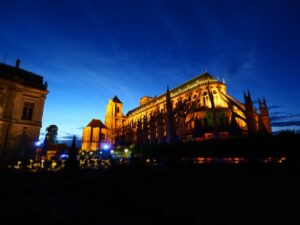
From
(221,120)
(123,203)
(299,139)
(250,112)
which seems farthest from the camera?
(221,120)

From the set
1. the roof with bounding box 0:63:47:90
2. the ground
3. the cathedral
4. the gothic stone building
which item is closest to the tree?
the cathedral

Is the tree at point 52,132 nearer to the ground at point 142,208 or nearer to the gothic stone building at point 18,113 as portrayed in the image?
the gothic stone building at point 18,113

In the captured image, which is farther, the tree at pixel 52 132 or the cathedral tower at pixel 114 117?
the tree at pixel 52 132

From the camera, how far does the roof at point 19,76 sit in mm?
24000

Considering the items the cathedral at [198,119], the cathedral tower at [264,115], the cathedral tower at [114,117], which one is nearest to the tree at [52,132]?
the cathedral at [198,119]

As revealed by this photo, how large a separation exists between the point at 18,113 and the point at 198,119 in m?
34.6

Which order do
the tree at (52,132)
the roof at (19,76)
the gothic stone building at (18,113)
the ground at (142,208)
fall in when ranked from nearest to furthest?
the ground at (142,208)
the gothic stone building at (18,113)
the roof at (19,76)
the tree at (52,132)

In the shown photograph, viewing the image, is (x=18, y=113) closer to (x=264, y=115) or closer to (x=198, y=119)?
(x=198, y=119)

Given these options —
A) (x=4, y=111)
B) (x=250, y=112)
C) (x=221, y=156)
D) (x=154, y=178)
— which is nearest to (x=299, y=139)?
(x=221, y=156)

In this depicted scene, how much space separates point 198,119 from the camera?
39.1m

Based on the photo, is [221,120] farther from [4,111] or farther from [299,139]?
[4,111]

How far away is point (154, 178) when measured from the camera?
531 inches

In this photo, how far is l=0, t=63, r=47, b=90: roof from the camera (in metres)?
24.0

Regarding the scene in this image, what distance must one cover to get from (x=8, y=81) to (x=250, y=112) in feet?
134
